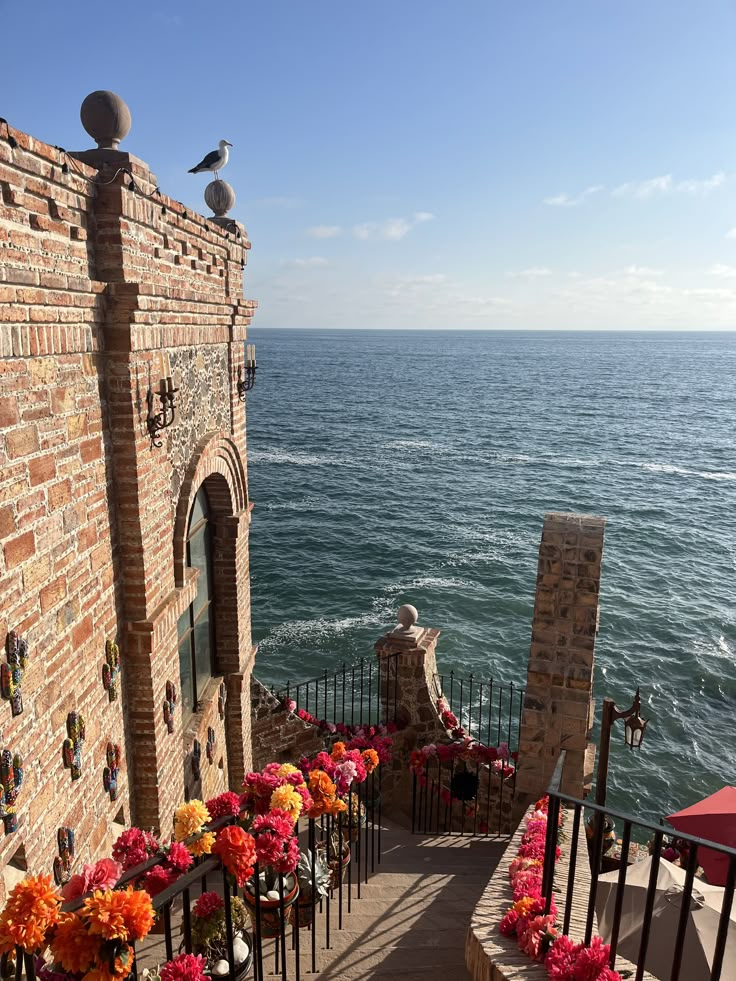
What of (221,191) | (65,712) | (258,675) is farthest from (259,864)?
(258,675)

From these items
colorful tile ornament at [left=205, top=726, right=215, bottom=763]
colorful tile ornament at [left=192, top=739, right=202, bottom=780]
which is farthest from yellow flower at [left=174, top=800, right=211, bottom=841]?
colorful tile ornament at [left=205, top=726, right=215, bottom=763]

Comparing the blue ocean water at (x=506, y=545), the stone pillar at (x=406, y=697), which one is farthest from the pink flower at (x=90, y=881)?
the blue ocean water at (x=506, y=545)

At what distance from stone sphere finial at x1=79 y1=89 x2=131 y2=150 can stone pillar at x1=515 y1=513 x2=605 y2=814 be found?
619 cm

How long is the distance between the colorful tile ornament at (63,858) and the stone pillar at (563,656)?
548cm

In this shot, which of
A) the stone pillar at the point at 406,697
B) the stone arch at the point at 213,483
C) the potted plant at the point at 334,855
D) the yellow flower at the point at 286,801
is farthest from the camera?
the stone pillar at the point at 406,697

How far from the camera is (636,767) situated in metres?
15.5

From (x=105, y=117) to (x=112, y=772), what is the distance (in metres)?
4.91

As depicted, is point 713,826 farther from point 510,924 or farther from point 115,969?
point 115,969

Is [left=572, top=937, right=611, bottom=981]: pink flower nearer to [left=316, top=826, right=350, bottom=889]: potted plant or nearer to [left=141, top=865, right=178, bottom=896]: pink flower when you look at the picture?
[left=141, top=865, right=178, bottom=896]: pink flower

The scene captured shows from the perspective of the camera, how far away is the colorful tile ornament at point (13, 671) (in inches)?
150

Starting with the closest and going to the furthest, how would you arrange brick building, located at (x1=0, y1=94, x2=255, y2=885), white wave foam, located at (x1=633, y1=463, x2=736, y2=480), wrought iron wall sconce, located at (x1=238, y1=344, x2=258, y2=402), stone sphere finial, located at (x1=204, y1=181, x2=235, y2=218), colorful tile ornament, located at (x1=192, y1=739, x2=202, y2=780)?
brick building, located at (x1=0, y1=94, x2=255, y2=885)
colorful tile ornament, located at (x1=192, y1=739, x2=202, y2=780)
stone sphere finial, located at (x1=204, y1=181, x2=235, y2=218)
wrought iron wall sconce, located at (x1=238, y1=344, x2=258, y2=402)
white wave foam, located at (x1=633, y1=463, x2=736, y2=480)

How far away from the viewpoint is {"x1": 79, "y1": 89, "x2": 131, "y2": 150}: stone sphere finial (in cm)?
479

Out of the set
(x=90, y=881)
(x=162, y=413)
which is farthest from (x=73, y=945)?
(x=162, y=413)

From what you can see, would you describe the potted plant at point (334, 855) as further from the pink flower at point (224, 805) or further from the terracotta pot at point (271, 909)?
the pink flower at point (224, 805)
